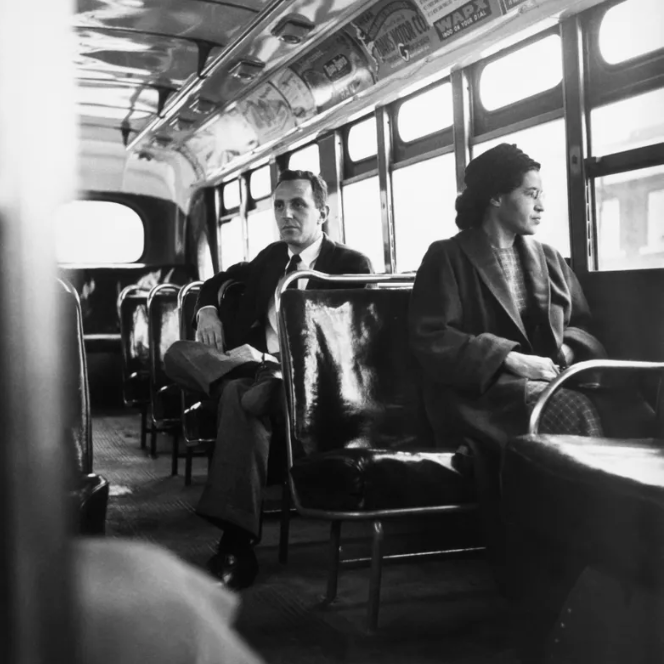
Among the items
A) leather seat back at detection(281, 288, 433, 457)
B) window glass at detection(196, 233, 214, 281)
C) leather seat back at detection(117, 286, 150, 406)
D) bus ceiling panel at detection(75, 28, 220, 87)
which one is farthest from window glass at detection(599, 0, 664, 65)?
window glass at detection(196, 233, 214, 281)

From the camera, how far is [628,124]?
3293 millimetres

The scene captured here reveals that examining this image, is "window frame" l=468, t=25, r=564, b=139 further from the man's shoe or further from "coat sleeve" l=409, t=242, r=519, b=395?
the man's shoe

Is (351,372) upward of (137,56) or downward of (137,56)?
downward

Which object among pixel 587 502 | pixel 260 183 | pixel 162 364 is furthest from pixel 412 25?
pixel 587 502

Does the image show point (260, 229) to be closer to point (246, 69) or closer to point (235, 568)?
point (246, 69)

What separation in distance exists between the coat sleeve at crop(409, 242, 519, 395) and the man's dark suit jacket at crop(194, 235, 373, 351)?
0.65 meters

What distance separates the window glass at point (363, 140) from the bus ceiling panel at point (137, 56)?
1.23 m

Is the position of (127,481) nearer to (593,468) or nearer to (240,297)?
(240,297)

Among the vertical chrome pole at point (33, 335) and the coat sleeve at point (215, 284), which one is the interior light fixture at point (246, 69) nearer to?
the coat sleeve at point (215, 284)

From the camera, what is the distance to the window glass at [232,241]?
8569mm

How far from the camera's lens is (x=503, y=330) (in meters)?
2.63

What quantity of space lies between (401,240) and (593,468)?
388 cm

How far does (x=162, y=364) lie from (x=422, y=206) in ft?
5.89

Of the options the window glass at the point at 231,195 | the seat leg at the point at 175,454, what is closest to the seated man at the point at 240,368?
the seat leg at the point at 175,454
